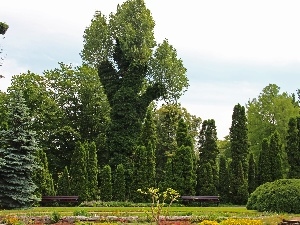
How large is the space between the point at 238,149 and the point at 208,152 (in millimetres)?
2124

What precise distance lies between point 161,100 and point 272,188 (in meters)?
19.6

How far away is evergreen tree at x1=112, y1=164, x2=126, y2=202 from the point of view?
1237 inches

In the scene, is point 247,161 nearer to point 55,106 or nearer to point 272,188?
point 272,188

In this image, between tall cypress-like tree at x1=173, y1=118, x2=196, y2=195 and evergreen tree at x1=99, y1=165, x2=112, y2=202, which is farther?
evergreen tree at x1=99, y1=165, x2=112, y2=202

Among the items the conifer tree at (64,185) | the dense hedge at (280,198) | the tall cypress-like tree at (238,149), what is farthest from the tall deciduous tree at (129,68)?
the dense hedge at (280,198)

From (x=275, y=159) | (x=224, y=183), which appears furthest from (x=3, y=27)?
(x=275, y=159)

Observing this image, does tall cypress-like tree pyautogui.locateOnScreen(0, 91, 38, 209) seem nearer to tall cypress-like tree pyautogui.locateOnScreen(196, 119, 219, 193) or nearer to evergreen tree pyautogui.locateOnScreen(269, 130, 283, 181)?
tall cypress-like tree pyautogui.locateOnScreen(196, 119, 219, 193)

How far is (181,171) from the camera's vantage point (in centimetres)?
3122

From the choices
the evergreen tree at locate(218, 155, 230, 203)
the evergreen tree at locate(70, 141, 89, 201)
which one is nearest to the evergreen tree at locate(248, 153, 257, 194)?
the evergreen tree at locate(218, 155, 230, 203)

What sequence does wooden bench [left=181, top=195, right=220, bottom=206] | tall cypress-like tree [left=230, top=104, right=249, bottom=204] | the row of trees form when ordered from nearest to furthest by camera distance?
1. wooden bench [left=181, top=195, right=220, bottom=206]
2. the row of trees
3. tall cypress-like tree [left=230, top=104, right=249, bottom=204]

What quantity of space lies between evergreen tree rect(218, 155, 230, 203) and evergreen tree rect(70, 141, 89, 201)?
8.91m

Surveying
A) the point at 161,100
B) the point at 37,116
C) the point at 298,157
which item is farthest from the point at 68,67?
the point at 298,157

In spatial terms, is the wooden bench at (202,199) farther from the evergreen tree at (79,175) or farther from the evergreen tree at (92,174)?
the evergreen tree at (79,175)

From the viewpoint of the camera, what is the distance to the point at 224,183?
31953 millimetres
